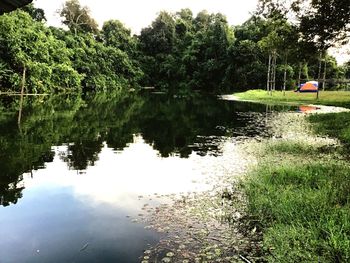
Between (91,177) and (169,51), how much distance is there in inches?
3803

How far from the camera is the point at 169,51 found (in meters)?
105

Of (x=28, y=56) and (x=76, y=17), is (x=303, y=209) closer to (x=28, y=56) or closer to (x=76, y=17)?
(x=28, y=56)

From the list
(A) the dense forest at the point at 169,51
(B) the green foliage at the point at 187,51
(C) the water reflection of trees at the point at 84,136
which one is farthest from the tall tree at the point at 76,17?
(C) the water reflection of trees at the point at 84,136

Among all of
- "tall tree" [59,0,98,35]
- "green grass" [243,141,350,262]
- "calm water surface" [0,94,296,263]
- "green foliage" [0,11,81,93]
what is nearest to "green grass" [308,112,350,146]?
"calm water surface" [0,94,296,263]

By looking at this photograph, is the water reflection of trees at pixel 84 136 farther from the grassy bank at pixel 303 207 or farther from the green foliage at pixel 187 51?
the green foliage at pixel 187 51

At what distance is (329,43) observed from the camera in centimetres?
2566

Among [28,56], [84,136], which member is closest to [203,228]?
[84,136]

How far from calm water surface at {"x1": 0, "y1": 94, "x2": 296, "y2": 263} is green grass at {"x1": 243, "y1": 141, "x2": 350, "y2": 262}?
2.33 metres

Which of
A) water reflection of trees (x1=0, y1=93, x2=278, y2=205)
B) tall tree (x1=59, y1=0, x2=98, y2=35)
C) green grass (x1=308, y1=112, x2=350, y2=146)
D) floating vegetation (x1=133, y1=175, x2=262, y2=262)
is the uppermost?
tall tree (x1=59, y1=0, x2=98, y2=35)

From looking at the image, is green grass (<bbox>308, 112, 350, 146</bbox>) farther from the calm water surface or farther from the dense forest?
the dense forest

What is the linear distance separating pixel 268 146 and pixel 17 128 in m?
14.0

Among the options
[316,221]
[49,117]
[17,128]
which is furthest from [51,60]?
[316,221]

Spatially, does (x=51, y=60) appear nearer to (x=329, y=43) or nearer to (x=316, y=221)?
(x=329, y=43)

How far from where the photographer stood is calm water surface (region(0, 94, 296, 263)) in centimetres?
732
